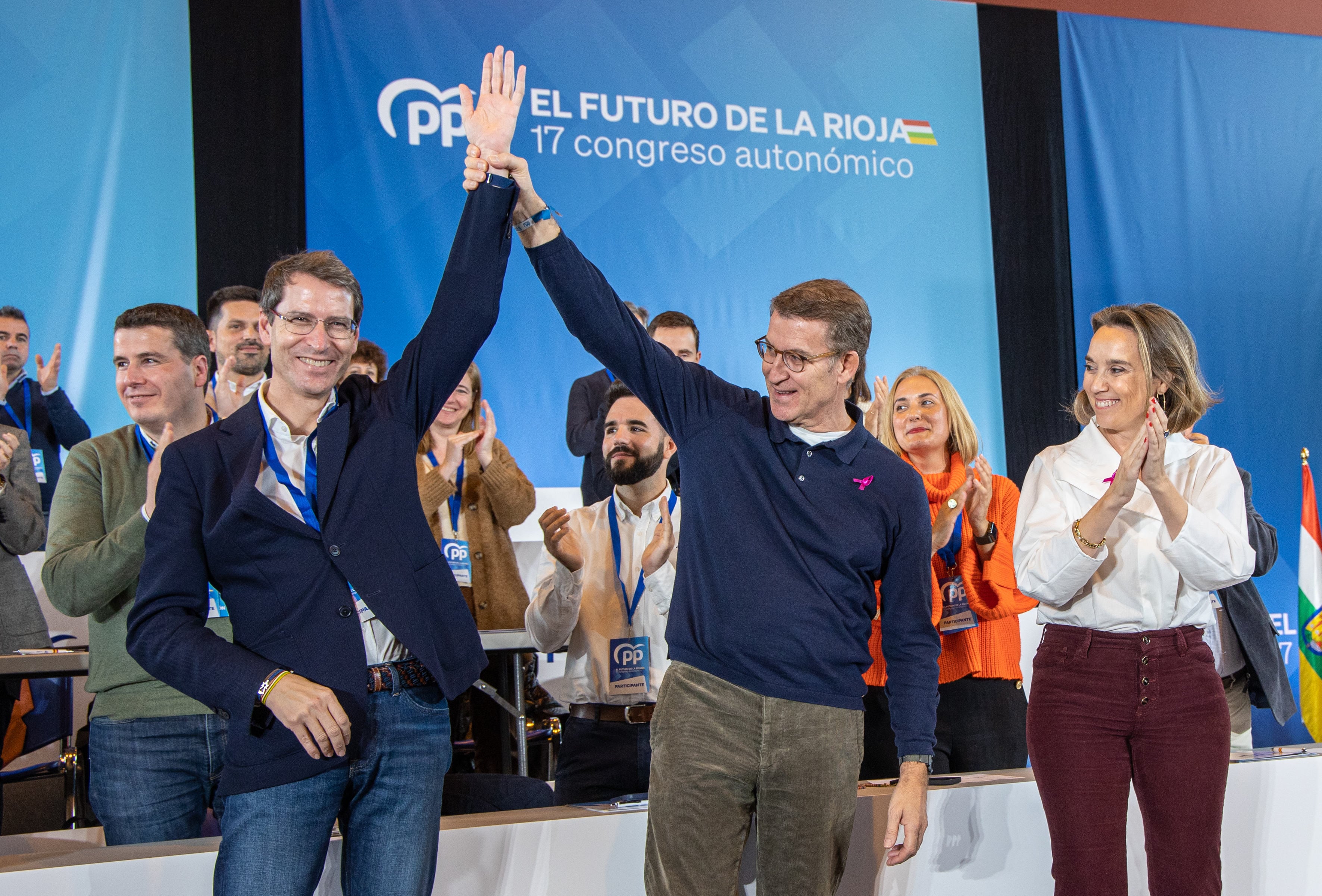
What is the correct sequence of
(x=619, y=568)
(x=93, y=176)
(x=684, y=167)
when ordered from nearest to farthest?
1. (x=619, y=568)
2. (x=93, y=176)
3. (x=684, y=167)

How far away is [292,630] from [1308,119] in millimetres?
6356

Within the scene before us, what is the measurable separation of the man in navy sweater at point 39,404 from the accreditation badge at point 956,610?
127 inches

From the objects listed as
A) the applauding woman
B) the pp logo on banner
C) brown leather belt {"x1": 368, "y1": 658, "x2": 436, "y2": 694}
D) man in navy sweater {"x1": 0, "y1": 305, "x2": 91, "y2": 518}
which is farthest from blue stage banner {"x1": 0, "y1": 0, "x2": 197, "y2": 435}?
brown leather belt {"x1": 368, "y1": 658, "x2": 436, "y2": 694}

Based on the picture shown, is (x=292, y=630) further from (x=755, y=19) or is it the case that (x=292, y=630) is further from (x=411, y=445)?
(x=755, y=19)

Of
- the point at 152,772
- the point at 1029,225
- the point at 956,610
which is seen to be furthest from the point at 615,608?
the point at 1029,225

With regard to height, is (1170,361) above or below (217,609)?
above

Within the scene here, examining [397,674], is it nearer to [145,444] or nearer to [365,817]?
[365,817]

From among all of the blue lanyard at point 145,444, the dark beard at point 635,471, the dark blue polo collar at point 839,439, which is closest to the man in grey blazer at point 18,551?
the blue lanyard at point 145,444

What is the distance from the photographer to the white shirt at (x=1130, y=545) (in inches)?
85.0

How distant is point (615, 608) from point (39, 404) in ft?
8.56

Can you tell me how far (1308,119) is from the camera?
603cm

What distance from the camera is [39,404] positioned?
4.26 m

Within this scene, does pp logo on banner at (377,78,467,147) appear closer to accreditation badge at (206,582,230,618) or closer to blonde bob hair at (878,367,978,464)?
blonde bob hair at (878,367,978,464)

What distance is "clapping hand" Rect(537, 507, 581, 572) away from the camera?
8.75ft
